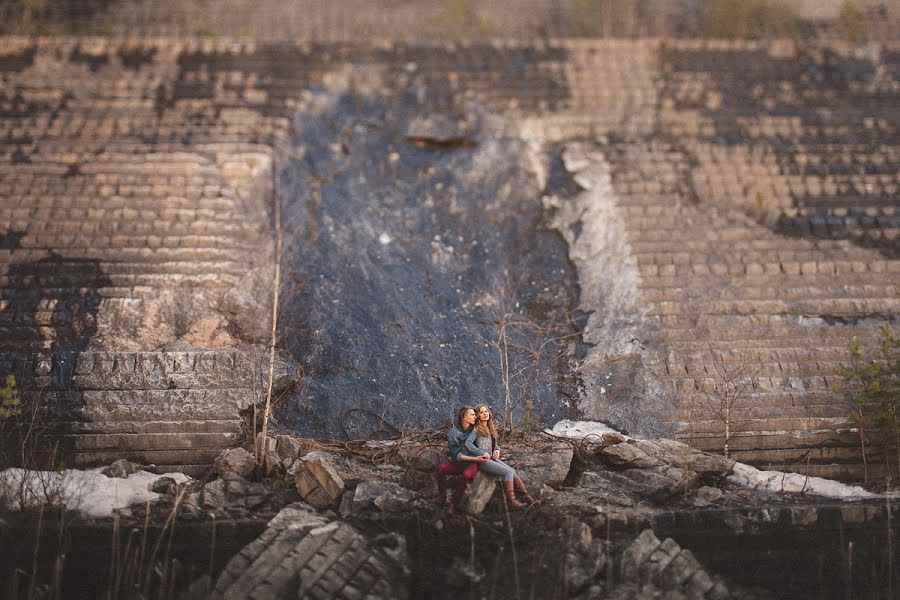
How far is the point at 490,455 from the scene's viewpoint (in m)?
6.11

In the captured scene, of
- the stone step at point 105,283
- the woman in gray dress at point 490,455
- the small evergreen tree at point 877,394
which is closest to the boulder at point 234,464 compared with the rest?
the woman in gray dress at point 490,455

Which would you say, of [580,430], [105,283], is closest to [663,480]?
[580,430]

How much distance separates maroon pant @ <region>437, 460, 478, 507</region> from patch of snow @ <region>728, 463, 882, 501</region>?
256cm

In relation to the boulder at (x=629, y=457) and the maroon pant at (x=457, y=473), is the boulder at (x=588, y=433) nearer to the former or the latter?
the boulder at (x=629, y=457)

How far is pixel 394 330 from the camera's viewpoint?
837 cm

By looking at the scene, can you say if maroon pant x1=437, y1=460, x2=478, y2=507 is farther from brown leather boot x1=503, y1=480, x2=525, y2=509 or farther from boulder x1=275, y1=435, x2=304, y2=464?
boulder x1=275, y1=435, x2=304, y2=464

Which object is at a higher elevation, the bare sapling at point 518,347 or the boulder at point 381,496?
the bare sapling at point 518,347

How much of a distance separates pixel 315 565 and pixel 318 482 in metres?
0.94

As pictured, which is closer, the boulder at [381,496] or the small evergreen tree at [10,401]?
the boulder at [381,496]

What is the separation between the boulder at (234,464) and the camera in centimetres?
650

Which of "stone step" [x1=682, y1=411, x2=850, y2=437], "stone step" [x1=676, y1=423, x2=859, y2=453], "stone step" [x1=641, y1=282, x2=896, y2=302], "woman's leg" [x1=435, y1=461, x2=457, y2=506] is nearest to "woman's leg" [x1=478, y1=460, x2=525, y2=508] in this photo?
"woman's leg" [x1=435, y1=461, x2=457, y2=506]

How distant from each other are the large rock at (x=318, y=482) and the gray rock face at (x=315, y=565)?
1.25 feet

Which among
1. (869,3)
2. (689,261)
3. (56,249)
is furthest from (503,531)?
(869,3)

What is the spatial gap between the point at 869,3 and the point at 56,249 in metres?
12.2
